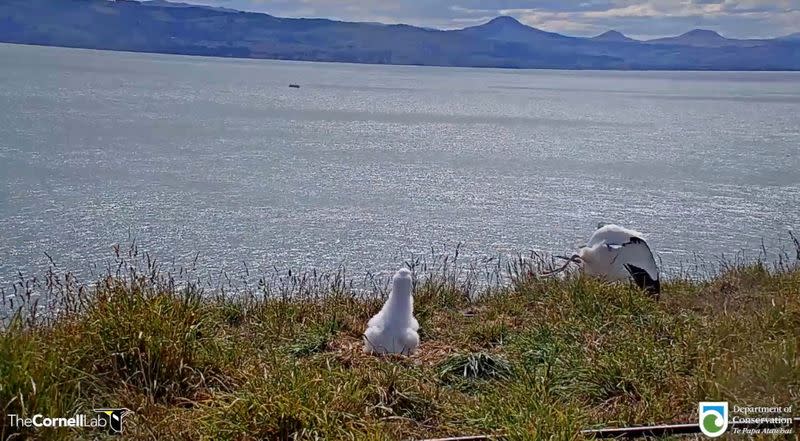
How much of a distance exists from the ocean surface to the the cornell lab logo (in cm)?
725

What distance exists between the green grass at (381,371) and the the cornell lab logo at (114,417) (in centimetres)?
5

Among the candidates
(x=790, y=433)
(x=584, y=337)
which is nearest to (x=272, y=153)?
(x=584, y=337)

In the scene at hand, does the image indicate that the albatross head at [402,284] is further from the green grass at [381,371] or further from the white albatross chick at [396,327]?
the green grass at [381,371]

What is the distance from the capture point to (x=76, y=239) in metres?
12.9

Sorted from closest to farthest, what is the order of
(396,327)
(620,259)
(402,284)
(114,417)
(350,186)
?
(114,417) < (396,327) < (402,284) < (620,259) < (350,186)

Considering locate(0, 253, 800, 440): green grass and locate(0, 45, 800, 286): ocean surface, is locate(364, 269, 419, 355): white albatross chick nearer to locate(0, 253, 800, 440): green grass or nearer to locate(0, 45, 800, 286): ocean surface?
locate(0, 253, 800, 440): green grass

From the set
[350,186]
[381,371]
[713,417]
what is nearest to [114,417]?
[381,371]

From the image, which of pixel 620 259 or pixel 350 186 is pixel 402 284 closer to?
pixel 620 259

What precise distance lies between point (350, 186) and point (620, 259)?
40.3ft

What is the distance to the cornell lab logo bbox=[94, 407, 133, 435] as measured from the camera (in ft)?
12.7

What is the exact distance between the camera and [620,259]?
7332 mm

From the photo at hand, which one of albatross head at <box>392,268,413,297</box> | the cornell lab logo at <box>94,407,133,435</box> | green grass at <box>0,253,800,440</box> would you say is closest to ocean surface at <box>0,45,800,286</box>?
albatross head at <box>392,268,413,297</box>

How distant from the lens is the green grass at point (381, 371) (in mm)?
3787

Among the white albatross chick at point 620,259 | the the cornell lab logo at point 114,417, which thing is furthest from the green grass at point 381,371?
the white albatross chick at point 620,259
